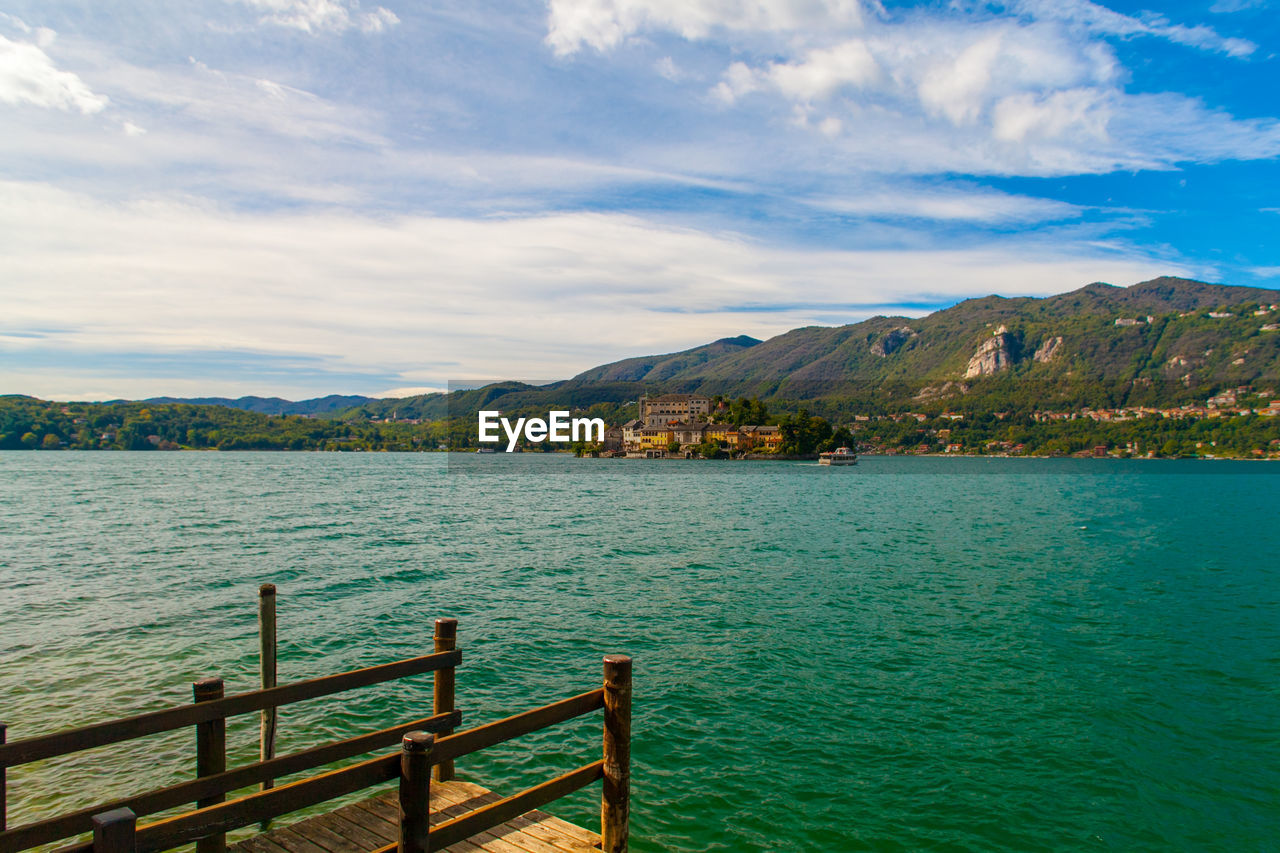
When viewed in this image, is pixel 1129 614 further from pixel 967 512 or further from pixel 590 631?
pixel 967 512

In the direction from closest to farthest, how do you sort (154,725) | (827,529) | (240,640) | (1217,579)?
(154,725)
(240,640)
(1217,579)
(827,529)

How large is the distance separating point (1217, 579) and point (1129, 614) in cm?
1143

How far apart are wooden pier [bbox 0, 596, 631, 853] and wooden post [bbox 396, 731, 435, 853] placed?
0.04ft

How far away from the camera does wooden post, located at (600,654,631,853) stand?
7215mm

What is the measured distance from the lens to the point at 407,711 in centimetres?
1365

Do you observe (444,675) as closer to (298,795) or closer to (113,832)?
(298,795)

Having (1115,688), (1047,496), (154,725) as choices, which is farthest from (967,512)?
(154,725)

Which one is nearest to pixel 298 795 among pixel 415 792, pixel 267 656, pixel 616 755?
pixel 415 792

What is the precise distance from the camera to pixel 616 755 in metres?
7.42

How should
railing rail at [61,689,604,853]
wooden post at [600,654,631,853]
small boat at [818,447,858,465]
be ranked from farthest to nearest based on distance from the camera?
small boat at [818,447,858,465] → wooden post at [600,654,631,853] → railing rail at [61,689,604,853]

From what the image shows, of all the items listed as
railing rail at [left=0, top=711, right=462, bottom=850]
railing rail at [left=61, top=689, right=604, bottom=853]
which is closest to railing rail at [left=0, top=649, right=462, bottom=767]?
railing rail at [left=0, top=711, right=462, bottom=850]

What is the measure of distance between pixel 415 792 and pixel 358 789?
508 millimetres

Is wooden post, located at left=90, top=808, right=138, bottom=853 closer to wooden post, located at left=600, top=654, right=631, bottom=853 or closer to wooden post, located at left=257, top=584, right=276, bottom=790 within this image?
wooden post, located at left=600, top=654, right=631, bottom=853

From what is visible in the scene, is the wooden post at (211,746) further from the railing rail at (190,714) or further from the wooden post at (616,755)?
the wooden post at (616,755)
